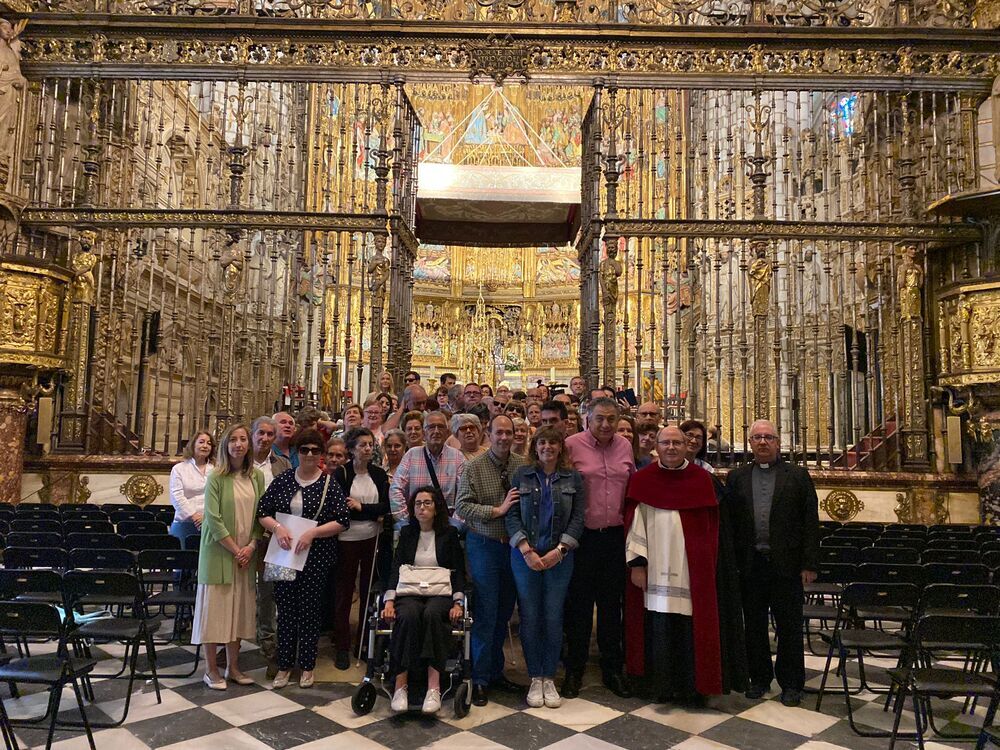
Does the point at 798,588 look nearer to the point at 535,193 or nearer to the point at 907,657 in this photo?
the point at 907,657

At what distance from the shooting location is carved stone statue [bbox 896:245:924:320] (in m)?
9.79

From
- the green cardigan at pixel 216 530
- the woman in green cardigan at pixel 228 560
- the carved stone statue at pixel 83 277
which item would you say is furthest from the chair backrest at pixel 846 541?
the carved stone statue at pixel 83 277

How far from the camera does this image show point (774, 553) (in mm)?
4453

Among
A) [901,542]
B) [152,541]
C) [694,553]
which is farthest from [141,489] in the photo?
[901,542]

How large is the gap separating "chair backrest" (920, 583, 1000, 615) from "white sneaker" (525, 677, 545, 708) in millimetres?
2301

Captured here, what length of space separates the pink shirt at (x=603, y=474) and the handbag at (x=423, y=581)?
96 centimetres

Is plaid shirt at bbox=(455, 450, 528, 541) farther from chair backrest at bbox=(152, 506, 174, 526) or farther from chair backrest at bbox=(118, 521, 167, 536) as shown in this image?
chair backrest at bbox=(152, 506, 174, 526)

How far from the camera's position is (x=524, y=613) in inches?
172

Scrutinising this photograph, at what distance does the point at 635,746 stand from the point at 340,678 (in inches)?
80.0

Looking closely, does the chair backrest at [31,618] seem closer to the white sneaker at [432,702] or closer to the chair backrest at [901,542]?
the white sneaker at [432,702]

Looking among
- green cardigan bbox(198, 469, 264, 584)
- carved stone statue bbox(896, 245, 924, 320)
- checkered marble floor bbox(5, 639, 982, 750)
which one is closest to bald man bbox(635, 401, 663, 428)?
checkered marble floor bbox(5, 639, 982, 750)

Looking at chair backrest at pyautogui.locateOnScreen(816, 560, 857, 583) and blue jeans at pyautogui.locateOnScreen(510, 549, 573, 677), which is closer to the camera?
blue jeans at pyautogui.locateOnScreen(510, 549, 573, 677)

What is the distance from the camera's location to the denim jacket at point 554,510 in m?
4.31

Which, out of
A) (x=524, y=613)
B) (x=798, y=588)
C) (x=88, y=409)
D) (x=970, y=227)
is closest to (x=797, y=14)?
(x=970, y=227)
